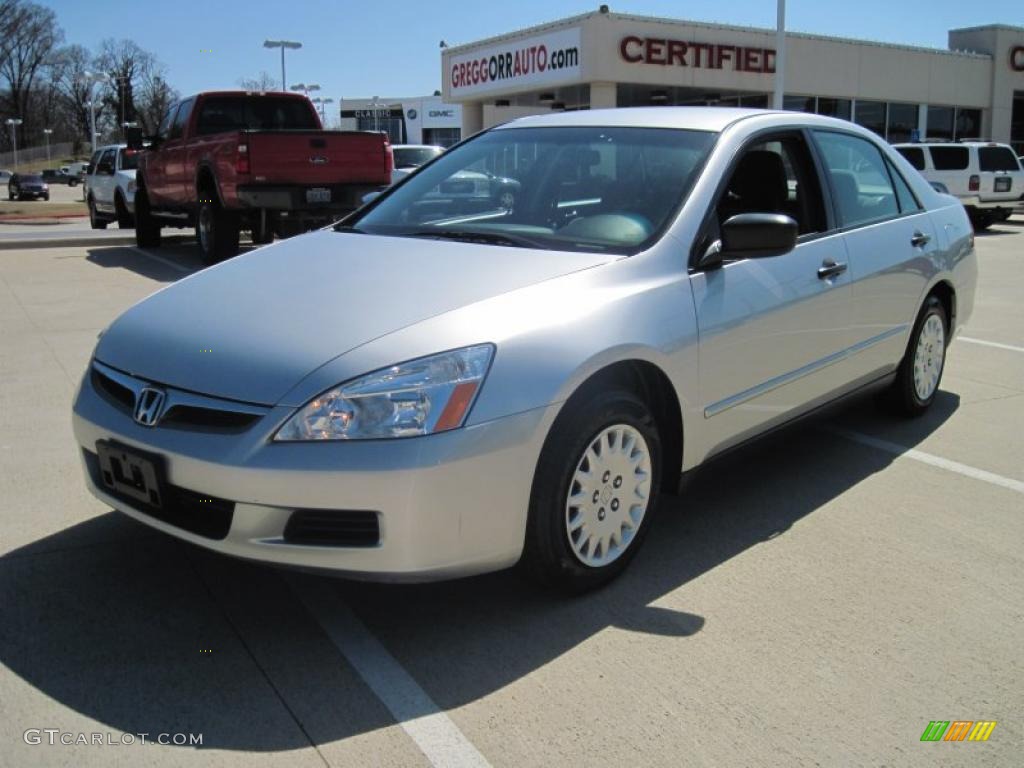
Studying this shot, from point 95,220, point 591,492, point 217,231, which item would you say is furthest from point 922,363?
point 95,220

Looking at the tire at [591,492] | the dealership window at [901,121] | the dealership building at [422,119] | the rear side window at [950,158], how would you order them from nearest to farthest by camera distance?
1. the tire at [591,492]
2. the rear side window at [950,158]
3. the dealership window at [901,121]
4. the dealership building at [422,119]

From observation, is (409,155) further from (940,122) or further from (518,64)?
(940,122)

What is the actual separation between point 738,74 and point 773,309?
28.0m

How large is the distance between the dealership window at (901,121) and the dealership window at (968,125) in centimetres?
251

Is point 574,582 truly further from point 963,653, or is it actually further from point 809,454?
point 809,454

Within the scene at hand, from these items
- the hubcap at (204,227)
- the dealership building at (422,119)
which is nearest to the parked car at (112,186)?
the hubcap at (204,227)

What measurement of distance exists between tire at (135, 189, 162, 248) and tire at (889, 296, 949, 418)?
1253 centimetres

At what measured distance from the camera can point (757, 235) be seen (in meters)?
3.76

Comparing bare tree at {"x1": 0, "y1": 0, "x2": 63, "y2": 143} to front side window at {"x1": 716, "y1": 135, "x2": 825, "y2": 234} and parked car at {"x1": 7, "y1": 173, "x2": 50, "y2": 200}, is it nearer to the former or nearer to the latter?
parked car at {"x1": 7, "y1": 173, "x2": 50, "y2": 200}

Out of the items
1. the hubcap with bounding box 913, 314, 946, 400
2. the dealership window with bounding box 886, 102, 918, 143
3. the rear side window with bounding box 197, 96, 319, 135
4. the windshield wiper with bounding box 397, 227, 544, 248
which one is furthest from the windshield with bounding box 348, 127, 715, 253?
the dealership window with bounding box 886, 102, 918, 143

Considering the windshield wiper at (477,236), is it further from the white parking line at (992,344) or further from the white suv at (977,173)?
the white suv at (977,173)

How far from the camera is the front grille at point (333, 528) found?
292 cm

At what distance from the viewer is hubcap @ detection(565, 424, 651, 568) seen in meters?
3.37

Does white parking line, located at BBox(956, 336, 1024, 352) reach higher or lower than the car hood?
lower
